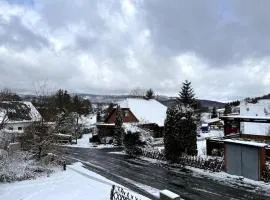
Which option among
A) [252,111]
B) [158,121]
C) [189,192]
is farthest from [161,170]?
[158,121]

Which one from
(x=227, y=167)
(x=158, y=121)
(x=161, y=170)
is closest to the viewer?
(x=227, y=167)

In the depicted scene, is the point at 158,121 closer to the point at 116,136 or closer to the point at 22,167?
the point at 116,136

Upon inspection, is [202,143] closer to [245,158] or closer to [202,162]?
[202,162]

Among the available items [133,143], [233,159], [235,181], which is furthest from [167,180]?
[133,143]

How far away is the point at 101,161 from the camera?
3312cm

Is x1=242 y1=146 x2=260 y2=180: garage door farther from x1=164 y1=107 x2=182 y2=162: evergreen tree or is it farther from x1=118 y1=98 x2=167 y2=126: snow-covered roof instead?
x1=118 y1=98 x2=167 y2=126: snow-covered roof

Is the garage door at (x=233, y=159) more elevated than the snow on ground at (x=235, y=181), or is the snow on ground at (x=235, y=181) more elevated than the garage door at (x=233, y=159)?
the garage door at (x=233, y=159)

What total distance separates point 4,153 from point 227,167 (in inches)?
716

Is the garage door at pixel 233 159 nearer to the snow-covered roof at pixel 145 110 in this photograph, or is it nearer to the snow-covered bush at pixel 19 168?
the snow-covered bush at pixel 19 168

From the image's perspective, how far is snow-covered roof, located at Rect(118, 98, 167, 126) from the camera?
5615 centimetres

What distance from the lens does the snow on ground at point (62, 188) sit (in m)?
17.7

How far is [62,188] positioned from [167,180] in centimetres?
797

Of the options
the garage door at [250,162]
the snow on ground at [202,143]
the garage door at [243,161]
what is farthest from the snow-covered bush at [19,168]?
the snow on ground at [202,143]

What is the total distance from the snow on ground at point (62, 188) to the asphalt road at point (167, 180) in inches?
79.3
